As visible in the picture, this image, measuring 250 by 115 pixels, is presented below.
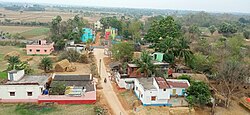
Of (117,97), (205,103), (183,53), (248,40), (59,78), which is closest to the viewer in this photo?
(205,103)

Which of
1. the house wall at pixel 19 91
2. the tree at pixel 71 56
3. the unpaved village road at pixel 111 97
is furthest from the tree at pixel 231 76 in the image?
the tree at pixel 71 56

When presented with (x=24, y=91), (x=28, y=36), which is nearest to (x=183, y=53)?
(x=24, y=91)

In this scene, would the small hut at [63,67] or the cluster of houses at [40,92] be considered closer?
the cluster of houses at [40,92]

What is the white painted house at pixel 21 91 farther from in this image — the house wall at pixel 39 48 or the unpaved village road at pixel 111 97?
the house wall at pixel 39 48

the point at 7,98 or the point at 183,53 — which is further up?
the point at 183,53

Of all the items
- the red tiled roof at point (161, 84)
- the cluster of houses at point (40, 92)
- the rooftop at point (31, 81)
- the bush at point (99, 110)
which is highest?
the red tiled roof at point (161, 84)

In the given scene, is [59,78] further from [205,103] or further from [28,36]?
[28,36]

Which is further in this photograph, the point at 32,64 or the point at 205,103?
the point at 32,64
